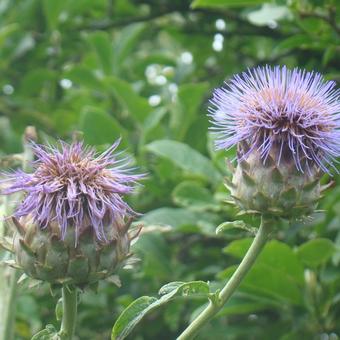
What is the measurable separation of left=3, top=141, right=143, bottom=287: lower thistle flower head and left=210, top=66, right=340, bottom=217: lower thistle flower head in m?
0.30

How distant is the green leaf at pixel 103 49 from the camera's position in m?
4.00

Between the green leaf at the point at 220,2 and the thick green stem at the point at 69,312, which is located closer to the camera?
the thick green stem at the point at 69,312

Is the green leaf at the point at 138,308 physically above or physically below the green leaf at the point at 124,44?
below

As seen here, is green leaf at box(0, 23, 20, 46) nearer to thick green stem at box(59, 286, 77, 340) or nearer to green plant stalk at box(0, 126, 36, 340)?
green plant stalk at box(0, 126, 36, 340)

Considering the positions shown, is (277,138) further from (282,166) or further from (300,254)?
(300,254)

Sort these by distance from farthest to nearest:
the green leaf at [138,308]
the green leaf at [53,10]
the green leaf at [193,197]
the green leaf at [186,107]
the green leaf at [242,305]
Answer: the green leaf at [53,10], the green leaf at [186,107], the green leaf at [193,197], the green leaf at [242,305], the green leaf at [138,308]

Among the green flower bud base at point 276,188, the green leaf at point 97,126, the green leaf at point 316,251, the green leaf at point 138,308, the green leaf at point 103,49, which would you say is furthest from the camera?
the green leaf at point 103,49

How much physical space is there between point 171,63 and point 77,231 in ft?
7.87

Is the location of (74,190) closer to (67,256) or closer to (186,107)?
(67,256)

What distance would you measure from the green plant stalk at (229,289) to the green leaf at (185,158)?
110 cm

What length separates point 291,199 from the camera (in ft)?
7.21

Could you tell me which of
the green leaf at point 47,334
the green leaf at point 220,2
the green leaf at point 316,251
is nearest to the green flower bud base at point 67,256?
the green leaf at point 47,334

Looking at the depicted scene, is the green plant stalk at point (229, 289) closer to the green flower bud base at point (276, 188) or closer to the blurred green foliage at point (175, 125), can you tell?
the green flower bud base at point (276, 188)

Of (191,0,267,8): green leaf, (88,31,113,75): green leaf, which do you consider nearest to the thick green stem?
(191,0,267,8): green leaf
